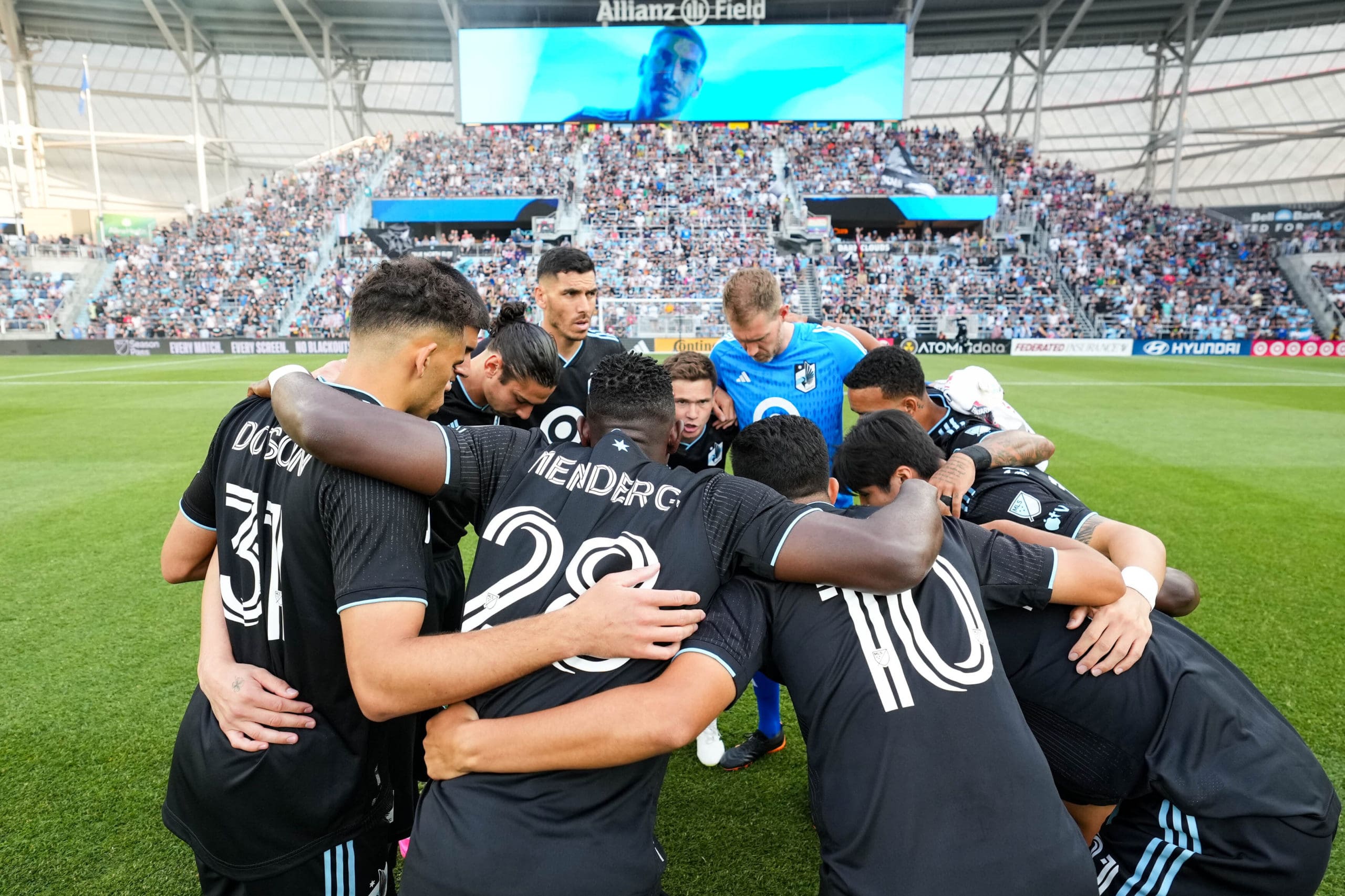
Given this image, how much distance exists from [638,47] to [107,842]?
4586 centimetres

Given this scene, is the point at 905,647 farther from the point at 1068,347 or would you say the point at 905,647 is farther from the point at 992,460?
the point at 1068,347

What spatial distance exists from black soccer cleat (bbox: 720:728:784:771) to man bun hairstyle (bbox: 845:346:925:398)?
5.92 feet

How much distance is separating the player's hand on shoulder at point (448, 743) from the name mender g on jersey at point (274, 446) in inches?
27.6

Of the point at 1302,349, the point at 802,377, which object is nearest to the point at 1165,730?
the point at 802,377

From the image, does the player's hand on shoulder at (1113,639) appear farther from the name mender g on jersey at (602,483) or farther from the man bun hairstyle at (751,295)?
the man bun hairstyle at (751,295)

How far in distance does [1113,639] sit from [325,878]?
2299 mm

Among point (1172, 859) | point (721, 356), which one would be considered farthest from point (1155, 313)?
point (1172, 859)

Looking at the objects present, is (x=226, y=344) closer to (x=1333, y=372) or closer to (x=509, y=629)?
(x=509, y=629)

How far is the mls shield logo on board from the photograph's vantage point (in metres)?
4.98

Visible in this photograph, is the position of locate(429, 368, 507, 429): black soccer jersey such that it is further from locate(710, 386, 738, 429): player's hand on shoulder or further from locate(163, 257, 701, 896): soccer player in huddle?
locate(163, 257, 701, 896): soccer player in huddle

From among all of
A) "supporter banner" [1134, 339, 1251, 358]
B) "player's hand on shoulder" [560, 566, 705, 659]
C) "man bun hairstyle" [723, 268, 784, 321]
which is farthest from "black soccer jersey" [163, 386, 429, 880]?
"supporter banner" [1134, 339, 1251, 358]

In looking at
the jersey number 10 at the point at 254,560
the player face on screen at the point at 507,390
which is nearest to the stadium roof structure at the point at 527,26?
the player face on screen at the point at 507,390

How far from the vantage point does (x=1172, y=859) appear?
2104mm

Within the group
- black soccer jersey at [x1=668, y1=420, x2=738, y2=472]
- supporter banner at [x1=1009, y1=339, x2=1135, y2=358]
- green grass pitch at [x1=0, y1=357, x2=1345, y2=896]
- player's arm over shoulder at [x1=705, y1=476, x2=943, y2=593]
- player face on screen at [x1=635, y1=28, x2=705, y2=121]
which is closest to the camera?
player's arm over shoulder at [x1=705, y1=476, x2=943, y2=593]
